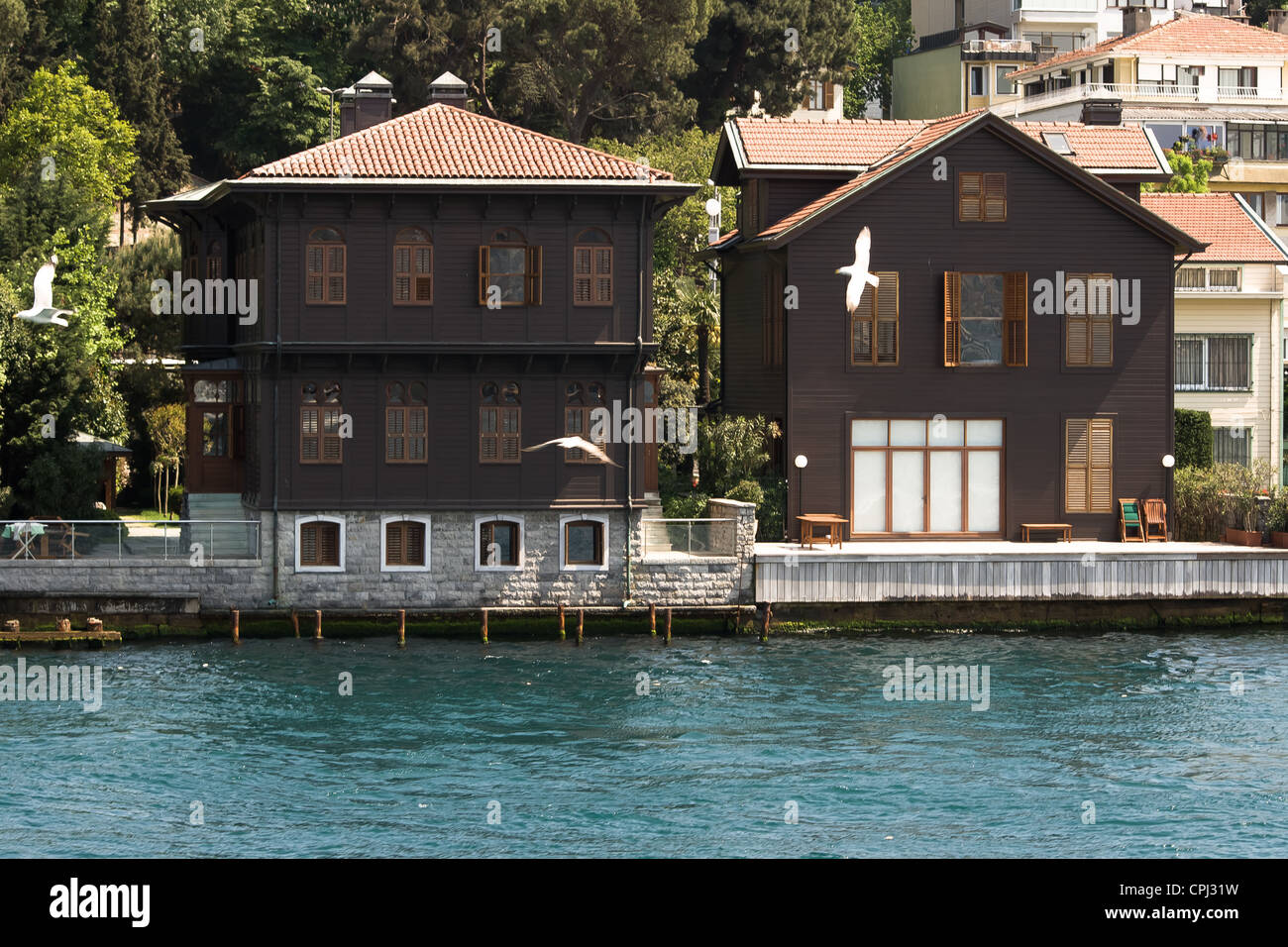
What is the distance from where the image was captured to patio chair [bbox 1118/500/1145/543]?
152ft

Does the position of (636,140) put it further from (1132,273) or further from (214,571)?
(214,571)

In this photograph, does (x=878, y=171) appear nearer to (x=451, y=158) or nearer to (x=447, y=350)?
(x=451, y=158)

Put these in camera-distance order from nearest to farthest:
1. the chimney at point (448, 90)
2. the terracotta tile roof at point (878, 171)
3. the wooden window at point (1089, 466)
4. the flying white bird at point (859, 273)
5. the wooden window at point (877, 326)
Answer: the flying white bird at point (859, 273) → the terracotta tile roof at point (878, 171) → the wooden window at point (877, 326) → the wooden window at point (1089, 466) → the chimney at point (448, 90)

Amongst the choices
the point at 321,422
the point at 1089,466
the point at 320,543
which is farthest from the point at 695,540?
the point at 1089,466

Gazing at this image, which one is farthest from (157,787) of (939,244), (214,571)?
(939,244)

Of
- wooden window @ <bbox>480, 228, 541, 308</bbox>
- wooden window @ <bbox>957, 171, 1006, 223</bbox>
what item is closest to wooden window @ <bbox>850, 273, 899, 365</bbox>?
wooden window @ <bbox>957, 171, 1006, 223</bbox>

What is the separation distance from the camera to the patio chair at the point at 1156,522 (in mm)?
46438

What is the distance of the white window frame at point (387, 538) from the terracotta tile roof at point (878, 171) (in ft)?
37.5

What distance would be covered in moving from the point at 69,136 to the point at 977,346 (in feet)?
119

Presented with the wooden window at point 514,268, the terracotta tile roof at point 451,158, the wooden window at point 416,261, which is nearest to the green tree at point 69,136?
the terracotta tile roof at point 451,158

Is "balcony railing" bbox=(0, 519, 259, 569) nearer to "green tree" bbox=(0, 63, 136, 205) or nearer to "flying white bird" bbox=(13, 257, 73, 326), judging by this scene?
"flying white bird" bbox=(13, 257, 73, 326)

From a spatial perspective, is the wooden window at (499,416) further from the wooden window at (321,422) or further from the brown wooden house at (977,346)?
the brown wooden house at (977,346)

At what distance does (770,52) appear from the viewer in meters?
79.8
